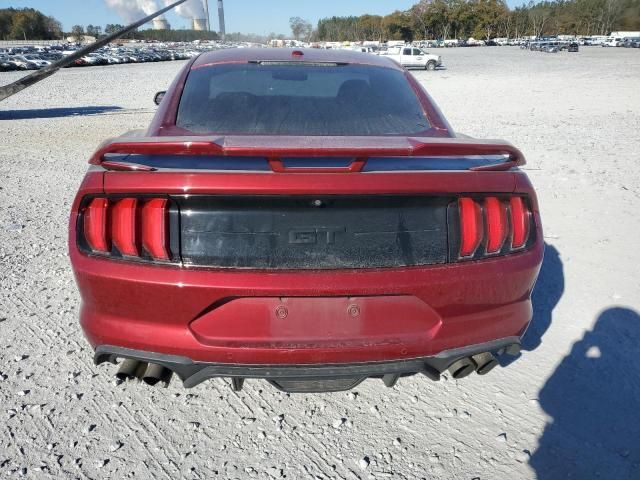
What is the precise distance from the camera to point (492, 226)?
193 centimetres

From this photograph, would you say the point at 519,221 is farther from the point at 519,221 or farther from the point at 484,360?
the point at 484,360

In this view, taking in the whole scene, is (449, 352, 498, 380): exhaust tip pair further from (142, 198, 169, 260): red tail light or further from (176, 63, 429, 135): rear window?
(142, 198, 169, 260): red tail light

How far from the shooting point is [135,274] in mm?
1810

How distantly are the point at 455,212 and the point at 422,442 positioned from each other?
1065 millimetres

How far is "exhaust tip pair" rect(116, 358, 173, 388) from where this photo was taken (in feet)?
6.72

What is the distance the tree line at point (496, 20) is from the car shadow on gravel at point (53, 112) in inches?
4562

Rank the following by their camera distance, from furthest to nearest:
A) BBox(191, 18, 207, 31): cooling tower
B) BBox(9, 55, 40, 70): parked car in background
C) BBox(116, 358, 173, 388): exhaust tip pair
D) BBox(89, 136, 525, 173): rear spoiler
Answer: BBox(9, 55, 40, 70): parked car in background → BBox(191, 18, 207, 31): cooling tower → BBox(116, 358, 173, 388): exhaust tip pair → BBox(89, 136, 525, 173): rear spoiler

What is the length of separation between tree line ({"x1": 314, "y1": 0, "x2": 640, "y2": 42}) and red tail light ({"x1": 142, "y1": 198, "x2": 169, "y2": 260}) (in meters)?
127

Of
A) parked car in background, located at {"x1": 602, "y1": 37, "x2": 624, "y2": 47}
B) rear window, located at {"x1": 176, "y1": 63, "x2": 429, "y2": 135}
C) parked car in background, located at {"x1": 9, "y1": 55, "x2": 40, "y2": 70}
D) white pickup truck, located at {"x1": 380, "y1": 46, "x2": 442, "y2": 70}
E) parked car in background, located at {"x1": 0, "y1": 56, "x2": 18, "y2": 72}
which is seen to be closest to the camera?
rear window, located at {"x1": 176, "y1": 63, "x2": 429, "y2": 135}

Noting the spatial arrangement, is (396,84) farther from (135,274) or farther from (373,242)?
(135,274)

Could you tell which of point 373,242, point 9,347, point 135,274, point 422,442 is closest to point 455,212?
point 373,242

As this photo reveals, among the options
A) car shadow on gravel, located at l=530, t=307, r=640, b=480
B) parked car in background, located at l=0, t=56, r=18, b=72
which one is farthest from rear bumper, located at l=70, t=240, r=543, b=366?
parked car in background, located at l=0, t=56, r=18, b=72

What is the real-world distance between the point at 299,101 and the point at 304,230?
1.16 m

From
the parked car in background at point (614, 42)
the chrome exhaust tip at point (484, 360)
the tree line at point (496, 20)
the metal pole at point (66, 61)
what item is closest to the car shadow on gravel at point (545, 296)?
the chrome exhaust tip at point (484, 360)
